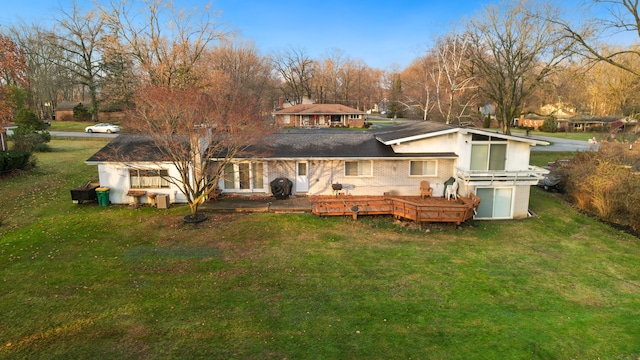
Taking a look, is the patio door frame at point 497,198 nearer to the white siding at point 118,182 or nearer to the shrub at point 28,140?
the white siding at point 118,182

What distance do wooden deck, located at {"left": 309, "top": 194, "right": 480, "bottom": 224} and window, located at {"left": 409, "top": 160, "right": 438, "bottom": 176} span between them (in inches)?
64.8

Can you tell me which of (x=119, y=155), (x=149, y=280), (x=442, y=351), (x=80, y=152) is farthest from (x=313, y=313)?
(x=80, y=152)

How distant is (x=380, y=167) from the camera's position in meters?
19.3

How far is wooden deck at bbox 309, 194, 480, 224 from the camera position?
1630 cm

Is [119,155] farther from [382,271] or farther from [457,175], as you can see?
[457,175]

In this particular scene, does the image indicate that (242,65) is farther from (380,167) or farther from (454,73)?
(380,167)

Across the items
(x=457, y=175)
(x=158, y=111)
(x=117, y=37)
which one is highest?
(x=117, y=37)

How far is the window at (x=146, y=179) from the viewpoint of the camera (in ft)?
60.1

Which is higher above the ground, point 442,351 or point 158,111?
point 158,111

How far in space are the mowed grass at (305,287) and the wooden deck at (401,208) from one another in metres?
0.49

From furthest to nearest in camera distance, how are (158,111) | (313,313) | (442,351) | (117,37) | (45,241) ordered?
1. (117,37)
2. (158,111)
3. (45,241)
4. (313,313)
5. (442,351)

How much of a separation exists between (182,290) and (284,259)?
3.61m

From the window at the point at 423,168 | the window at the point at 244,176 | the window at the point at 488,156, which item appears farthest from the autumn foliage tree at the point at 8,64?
the window at the point at 488,156

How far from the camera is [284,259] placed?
12.8m
